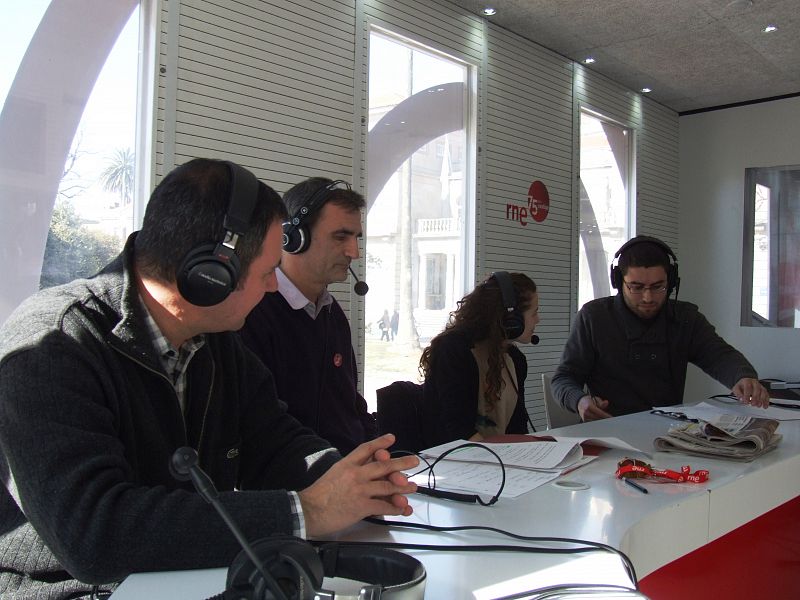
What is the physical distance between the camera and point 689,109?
761cm

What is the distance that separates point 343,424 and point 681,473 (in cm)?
111

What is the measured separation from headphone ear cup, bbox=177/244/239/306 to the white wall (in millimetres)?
6961

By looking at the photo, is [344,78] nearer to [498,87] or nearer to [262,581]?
[498,87]

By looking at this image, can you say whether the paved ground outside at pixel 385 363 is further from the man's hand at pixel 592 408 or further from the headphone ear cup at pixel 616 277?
the man's hand at pixel 592 408

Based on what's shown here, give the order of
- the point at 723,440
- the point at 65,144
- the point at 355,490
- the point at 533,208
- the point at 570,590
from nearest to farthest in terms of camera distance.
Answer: the point at 570,590 < the point at 355,490 < the point at 723,440 < the point at 65,144 < the point at 533,208

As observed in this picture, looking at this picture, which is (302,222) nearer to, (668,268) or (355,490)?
(355,490)

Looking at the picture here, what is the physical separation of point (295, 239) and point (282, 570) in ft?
5.60

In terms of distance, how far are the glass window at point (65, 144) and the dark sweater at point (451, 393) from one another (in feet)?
5.72

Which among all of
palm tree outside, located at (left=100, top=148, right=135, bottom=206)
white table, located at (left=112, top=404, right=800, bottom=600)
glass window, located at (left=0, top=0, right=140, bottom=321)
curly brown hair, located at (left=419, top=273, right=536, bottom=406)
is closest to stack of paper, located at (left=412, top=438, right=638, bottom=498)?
white table, located at (left=112, top=404, right=800, bottom=600)

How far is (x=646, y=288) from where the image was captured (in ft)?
10.8

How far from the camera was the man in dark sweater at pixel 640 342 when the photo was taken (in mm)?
3297

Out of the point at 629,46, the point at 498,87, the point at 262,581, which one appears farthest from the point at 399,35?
the point at 262,581

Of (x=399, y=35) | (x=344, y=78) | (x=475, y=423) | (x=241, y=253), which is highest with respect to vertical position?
(x=399, y=35)

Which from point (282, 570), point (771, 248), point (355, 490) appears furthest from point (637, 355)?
point (771, 248)
